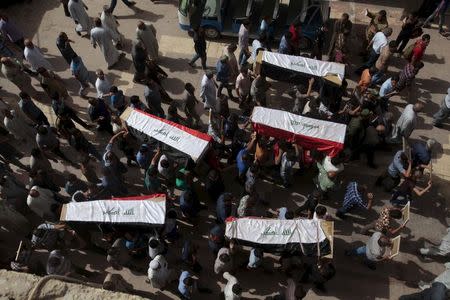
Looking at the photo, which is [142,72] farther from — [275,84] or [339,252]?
[339,252]

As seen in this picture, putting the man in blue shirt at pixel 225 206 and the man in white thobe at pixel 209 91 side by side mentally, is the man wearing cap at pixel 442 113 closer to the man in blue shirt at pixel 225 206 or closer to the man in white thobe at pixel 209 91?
the man in white thobe at pixel 209 91

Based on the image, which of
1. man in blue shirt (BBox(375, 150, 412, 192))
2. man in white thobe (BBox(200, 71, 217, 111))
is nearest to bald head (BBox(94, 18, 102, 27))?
man in white thobe (BBox(200, 71, 217, 111))

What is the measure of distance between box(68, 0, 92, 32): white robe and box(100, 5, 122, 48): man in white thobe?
2.37 ft

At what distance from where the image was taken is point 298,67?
10.2 metres

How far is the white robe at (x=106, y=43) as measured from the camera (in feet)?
37.0

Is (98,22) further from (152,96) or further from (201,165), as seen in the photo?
(201,165)

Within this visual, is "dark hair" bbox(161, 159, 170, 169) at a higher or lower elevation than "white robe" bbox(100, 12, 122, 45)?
lower

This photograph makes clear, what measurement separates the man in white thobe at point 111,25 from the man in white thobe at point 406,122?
8.13 meters

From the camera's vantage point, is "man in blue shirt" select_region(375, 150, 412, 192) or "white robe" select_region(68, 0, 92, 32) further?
"white robe" select_region(68, 0, 92, 32)

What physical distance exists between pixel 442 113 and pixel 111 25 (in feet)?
30.6

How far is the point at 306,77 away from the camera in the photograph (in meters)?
10.2

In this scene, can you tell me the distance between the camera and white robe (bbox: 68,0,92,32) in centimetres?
1206

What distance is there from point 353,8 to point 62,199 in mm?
10851

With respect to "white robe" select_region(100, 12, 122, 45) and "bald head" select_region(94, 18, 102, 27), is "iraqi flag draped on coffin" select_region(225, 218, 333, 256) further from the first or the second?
"white robe" select_region(100, 12, 122, 45)
